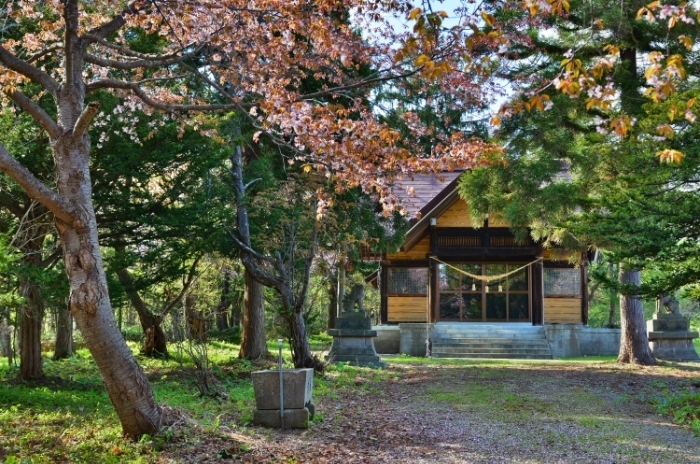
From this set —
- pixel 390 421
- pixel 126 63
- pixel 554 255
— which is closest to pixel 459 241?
pixel 554 255

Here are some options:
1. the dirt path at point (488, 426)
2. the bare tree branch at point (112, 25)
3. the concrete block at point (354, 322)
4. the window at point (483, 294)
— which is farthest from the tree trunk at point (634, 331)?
the bare tree branch at point (112, 25)

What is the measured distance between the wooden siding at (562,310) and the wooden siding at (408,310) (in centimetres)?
438

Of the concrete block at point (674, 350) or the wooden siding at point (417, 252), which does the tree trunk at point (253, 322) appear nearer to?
the wooden siding at point (417, 252)

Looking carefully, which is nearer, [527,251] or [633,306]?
[633,306]

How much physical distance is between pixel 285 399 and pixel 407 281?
16.9 meters

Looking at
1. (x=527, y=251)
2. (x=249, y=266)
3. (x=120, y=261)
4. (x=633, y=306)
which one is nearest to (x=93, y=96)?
(x=120, y=261)

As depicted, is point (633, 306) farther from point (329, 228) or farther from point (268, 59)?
point (268, 59)

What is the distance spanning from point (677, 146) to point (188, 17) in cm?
653

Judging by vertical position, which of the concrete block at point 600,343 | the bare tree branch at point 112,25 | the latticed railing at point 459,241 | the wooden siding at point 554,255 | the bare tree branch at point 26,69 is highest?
the bare tree branch at point 112,25

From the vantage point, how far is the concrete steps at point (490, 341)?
22.2 metres

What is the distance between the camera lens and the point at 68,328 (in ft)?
61.0

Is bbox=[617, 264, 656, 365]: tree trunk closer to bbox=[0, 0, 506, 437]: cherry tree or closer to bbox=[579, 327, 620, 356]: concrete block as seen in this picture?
bbox=[579, 327, 620, 356]: concrete block

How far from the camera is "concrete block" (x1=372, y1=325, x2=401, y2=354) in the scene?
23.7m

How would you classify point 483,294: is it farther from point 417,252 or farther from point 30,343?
point 30,343
